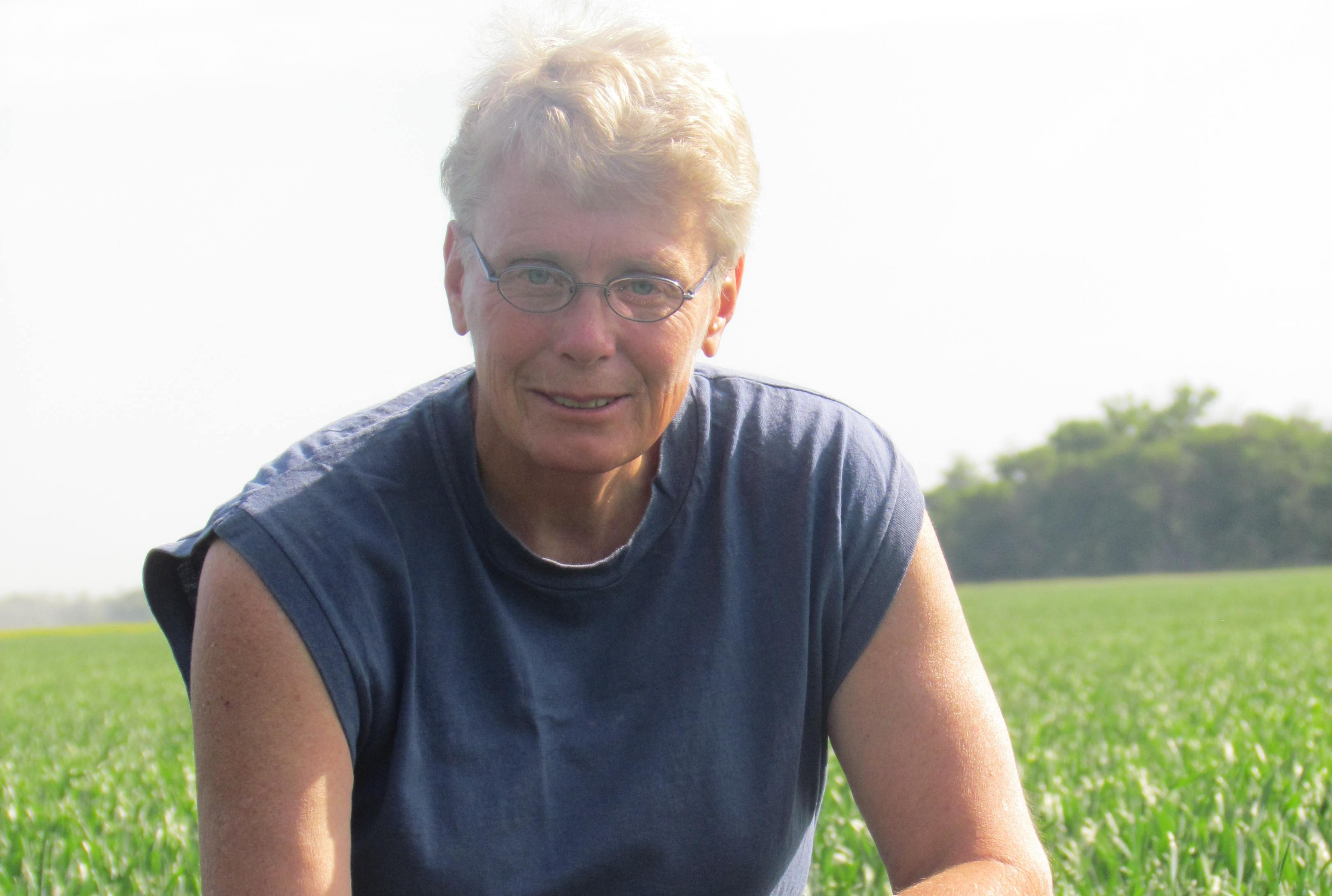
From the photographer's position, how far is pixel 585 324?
1524mm

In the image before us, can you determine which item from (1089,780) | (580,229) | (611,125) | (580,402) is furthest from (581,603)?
(1089,780)

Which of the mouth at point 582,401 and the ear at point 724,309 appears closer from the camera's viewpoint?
the mouth at point 582,401

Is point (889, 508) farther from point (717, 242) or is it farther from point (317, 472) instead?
point (317, 472)

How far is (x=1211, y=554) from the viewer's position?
71.1 meters

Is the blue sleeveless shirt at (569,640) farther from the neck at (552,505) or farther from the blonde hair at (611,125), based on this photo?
the blonde hair at (611,125)

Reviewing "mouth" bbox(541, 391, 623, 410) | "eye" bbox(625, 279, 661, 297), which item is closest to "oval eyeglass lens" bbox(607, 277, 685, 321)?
"eye" bbox(625, 279, 661, 297)

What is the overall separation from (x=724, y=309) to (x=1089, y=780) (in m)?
2.89

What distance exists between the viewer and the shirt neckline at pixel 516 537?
1.58 m

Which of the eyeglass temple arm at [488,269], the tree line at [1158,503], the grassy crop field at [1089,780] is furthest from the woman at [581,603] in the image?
the tree line at [1158,503]

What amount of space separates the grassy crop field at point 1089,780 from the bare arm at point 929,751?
3.76 ft

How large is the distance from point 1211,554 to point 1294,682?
6880cm

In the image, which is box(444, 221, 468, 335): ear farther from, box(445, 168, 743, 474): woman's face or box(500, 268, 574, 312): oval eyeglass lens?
box(500, 268, 574, 312): oval eyeglass lens

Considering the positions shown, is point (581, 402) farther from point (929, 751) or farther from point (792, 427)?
point (929, 751)

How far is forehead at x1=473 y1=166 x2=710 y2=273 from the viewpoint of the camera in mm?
1487
